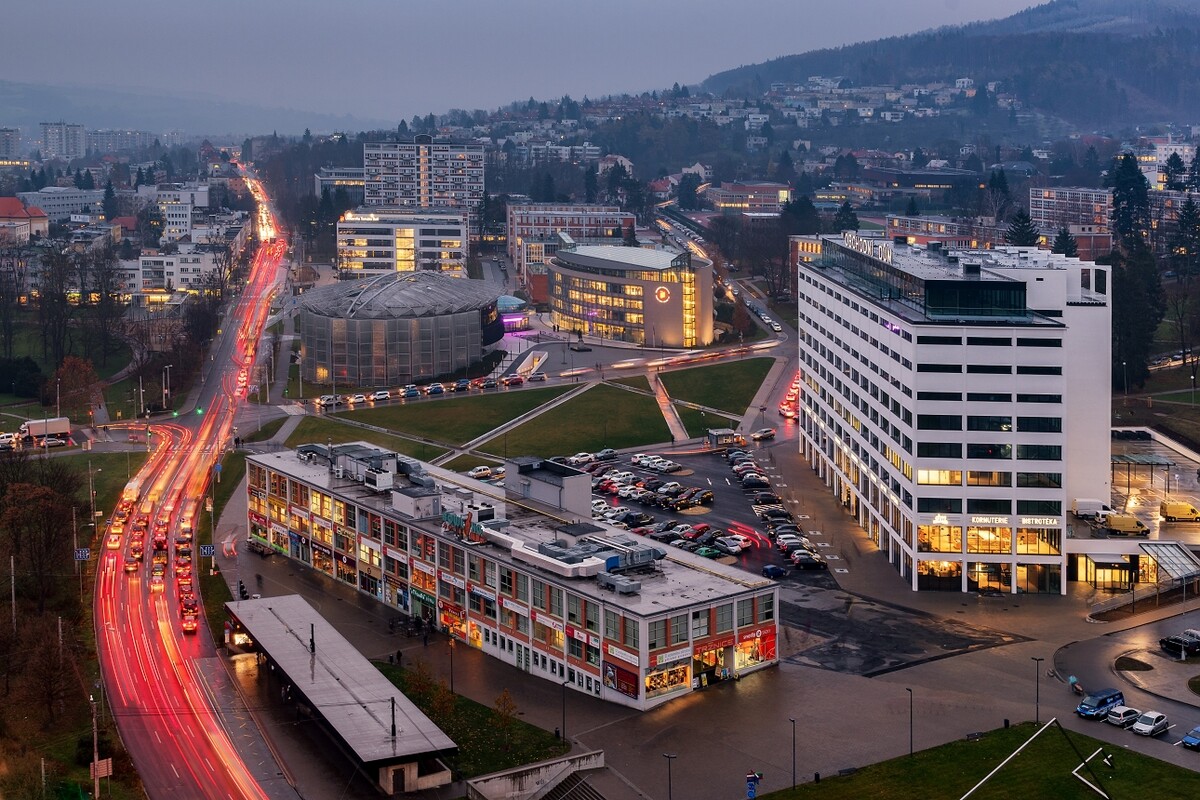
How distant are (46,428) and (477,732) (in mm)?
57778

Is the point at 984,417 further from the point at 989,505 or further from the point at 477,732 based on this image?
the point at 477,732

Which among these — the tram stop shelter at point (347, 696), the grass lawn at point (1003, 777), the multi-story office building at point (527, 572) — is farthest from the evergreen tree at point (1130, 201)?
the tram stop shelter at point (347, 696)

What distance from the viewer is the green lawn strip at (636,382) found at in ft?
364

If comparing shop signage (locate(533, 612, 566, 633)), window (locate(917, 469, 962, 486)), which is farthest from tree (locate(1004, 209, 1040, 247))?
shop signage (locate(533, 612, 566, 633))

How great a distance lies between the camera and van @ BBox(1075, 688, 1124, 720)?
1982 inches

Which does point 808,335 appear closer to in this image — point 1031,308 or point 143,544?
point 1031,308

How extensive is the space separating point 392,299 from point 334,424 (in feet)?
66.3

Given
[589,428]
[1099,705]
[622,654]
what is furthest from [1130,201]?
[622,654]

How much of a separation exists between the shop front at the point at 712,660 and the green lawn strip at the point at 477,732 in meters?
6.78

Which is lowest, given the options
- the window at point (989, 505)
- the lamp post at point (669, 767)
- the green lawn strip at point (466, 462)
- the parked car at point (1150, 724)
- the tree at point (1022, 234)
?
the lamp post at point (669, 767)

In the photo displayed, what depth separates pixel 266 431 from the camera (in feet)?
327

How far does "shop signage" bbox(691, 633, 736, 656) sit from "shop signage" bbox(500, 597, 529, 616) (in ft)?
23.8

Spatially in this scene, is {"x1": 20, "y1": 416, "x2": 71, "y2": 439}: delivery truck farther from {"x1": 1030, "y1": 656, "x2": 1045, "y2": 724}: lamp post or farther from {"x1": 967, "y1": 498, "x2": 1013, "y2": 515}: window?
{"x1": 1030, "y1": 656, "x2": 1045, "y2": 724}: lamp post

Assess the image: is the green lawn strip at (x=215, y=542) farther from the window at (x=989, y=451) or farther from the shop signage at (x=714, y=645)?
the window at (x=989, y=451)
